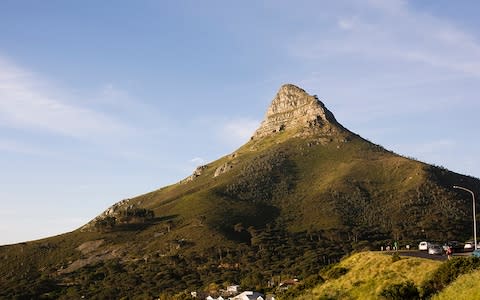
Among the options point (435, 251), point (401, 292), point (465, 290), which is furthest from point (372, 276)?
point (465, 290)

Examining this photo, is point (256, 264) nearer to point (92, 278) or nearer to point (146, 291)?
point (146, 291)

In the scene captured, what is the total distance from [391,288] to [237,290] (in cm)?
10584

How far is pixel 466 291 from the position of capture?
24.8 meters

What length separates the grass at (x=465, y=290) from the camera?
23.9m

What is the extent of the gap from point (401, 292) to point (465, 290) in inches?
323

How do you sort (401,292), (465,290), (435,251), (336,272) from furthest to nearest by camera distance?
(435,251)
(336,272)
(401,292)
(465,290)

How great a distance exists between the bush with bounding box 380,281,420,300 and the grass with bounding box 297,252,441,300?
220 centimetres

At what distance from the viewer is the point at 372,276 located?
41281mm

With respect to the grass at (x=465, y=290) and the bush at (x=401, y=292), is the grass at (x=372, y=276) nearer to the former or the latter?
the bush at (x=401, y=292)

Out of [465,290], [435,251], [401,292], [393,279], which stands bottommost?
[401,292]

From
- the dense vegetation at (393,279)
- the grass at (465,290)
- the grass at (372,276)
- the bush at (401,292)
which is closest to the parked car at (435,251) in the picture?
the dense vegetation at (393,279)

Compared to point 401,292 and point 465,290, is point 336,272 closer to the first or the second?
point 401,292

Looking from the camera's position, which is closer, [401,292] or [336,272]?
[401,292]

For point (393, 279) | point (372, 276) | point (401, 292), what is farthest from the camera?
point (372, 276)
